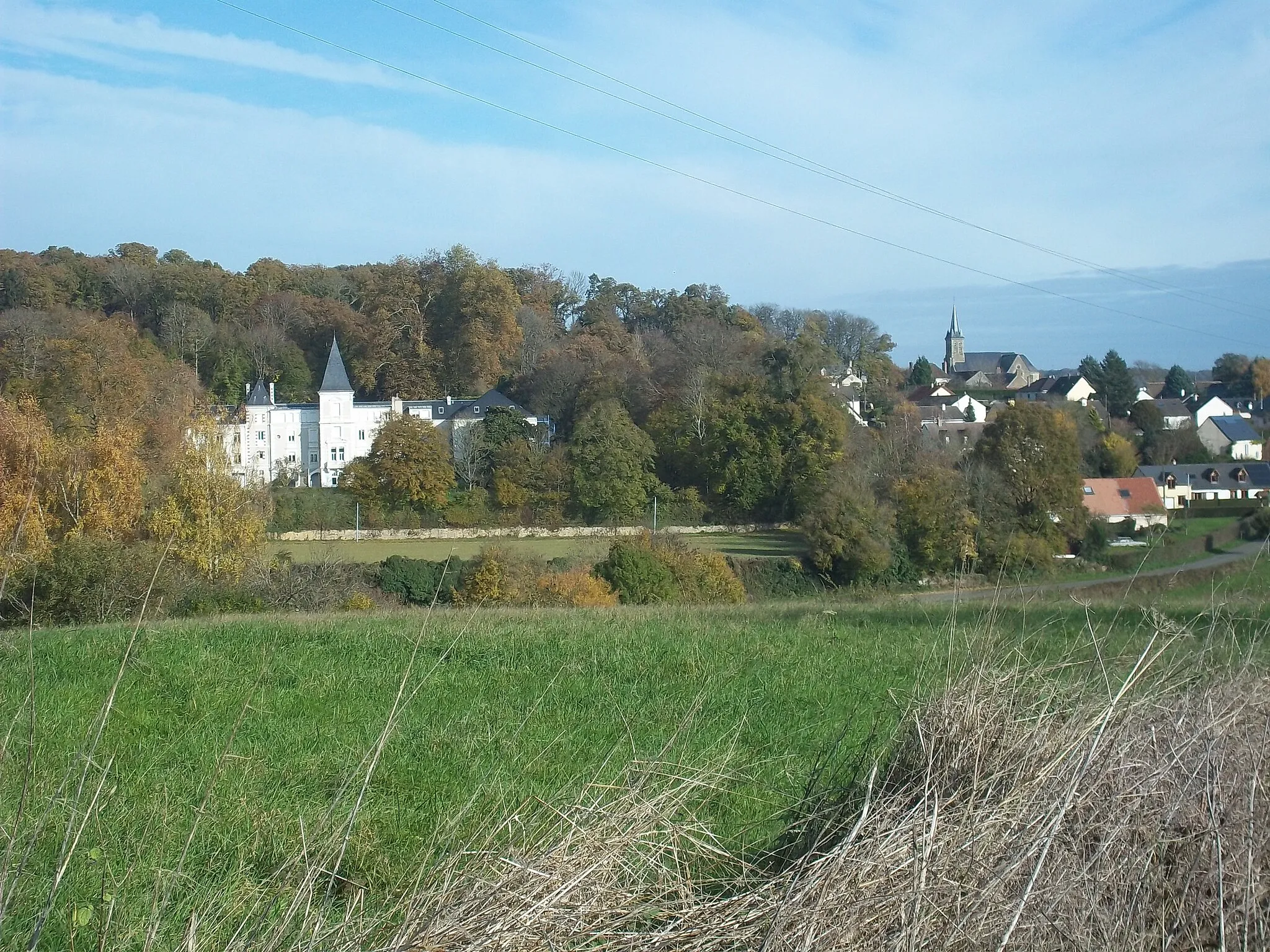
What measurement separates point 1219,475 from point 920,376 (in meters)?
77.3

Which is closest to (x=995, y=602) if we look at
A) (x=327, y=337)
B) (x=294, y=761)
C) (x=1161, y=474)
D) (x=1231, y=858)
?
(x=1231, y=858)

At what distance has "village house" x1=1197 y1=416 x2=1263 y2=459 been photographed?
109ft

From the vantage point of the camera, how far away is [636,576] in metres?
28.8

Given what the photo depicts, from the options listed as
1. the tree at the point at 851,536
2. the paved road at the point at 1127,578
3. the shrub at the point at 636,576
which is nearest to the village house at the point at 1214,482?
the paved road at the point at 1127,578

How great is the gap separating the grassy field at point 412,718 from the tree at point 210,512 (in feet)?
61.8

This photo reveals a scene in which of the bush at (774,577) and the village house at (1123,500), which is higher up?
the village house at (1123,500)

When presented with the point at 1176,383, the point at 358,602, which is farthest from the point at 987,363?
the point at 358,602

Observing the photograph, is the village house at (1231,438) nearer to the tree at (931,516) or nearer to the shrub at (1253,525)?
the tree at (931,516)

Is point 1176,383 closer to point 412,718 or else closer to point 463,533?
point 463,533

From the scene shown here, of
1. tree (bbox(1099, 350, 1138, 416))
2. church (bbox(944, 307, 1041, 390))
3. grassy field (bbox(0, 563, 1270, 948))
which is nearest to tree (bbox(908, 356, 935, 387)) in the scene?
church (bbox(944, 307, 1041, 390))

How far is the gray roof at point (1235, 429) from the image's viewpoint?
116ft

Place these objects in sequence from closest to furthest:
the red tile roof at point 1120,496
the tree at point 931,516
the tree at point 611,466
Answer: the red tile roof at point 1120,496
the tree at point 931,516
the tree at point 611,466

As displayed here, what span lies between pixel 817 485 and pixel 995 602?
38113 mm

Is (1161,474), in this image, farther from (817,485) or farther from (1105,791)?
(1105,791)
